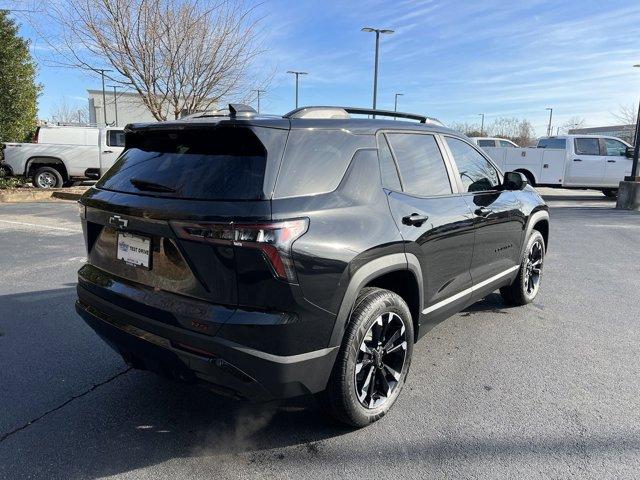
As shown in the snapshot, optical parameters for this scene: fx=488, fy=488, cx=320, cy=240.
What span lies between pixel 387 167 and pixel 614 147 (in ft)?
57.1

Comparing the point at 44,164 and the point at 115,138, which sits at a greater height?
the point at 115,138

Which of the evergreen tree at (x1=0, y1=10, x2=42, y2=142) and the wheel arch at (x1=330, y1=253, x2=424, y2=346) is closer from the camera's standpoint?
the wheel arch at (x1=330, y1=253, x2=424, y2=346)

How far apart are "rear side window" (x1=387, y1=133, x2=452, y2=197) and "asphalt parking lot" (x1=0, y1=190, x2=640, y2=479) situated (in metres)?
1.37

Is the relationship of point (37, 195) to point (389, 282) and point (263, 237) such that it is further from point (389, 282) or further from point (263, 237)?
point (263, 237)

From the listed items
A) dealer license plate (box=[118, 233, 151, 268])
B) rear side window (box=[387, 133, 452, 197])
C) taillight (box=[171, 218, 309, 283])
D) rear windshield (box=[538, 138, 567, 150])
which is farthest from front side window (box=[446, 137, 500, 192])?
rear windshield (box=[538, 138, 567, 150])

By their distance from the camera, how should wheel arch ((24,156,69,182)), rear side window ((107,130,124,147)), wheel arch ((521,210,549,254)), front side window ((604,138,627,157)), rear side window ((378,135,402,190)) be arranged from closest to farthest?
rear side window ((378,135,402,190)), wheel arch ((521,210,549,254)), wheel arch ((24,156,69,182)), rear side window ((107,130,124,147)), front side window ((604,138,627,157))

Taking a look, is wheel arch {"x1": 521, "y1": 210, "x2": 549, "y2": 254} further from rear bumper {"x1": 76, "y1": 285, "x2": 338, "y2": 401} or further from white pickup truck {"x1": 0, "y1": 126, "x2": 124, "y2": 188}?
white pickup truck {"x1": 0, "y1": 126, "x2": 124, "y2": 188}

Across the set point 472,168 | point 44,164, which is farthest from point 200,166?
point 44,164

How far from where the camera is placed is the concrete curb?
40.4 ft

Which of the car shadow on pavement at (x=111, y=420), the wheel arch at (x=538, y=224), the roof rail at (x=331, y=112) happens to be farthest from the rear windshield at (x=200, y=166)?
the wheel arch at (x=538, y=224)

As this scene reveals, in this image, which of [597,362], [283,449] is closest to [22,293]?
[283,449]

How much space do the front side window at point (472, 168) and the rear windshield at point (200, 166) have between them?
6.61 ft

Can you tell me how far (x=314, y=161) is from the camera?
2.58 metres

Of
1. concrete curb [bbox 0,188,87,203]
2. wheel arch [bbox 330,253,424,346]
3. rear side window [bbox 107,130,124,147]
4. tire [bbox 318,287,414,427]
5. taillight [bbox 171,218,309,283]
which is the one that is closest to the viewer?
taillight [bbox 171,218,309,283]
